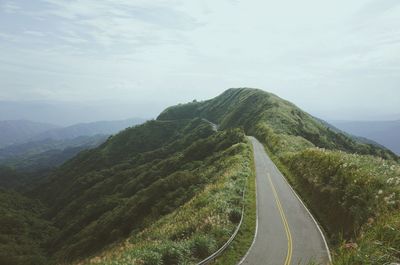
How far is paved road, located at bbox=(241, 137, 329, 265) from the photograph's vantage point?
1848 cm

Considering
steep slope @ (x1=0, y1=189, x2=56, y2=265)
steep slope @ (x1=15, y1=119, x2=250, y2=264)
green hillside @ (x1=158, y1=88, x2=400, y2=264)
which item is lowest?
steep slope @ (x1=0, y1=189, x2=56, y2=265)

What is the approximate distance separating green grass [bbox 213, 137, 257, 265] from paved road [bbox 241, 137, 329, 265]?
0.38m

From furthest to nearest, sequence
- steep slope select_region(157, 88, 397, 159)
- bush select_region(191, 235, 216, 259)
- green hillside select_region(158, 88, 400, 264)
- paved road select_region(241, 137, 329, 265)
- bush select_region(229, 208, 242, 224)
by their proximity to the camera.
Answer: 1. steep slope select_region(157, 88, 397, 159)
2. bush select_region(229, 208, 242, 224)
3. paved road select_region(241, 137, 329, 265)
4. bush select_region(191, 235, 216, 259)
5. green hillside select_region(158, 88, 400, 264)

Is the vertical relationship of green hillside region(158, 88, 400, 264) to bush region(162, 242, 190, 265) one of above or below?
above

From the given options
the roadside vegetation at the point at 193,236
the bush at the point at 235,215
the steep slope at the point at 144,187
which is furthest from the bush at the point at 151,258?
the bush at the point at 235,215

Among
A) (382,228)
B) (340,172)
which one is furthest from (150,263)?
(340,172)

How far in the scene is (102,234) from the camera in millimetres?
54906

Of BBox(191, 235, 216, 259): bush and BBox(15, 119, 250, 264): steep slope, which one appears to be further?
BBox(15, 119, 250, 264): steep slope

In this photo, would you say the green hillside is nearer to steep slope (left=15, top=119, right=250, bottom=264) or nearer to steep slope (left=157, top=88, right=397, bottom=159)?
steep slope (left=15, top=119, right=250, bottom=264)

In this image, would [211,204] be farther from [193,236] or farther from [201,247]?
[201,247]

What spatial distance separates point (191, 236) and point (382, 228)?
998 cm

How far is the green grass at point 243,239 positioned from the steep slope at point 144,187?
0.75m

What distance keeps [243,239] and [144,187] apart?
62031mm

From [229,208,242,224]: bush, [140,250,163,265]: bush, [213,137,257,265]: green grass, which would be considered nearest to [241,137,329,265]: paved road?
[213,137,257,265]: green grass
